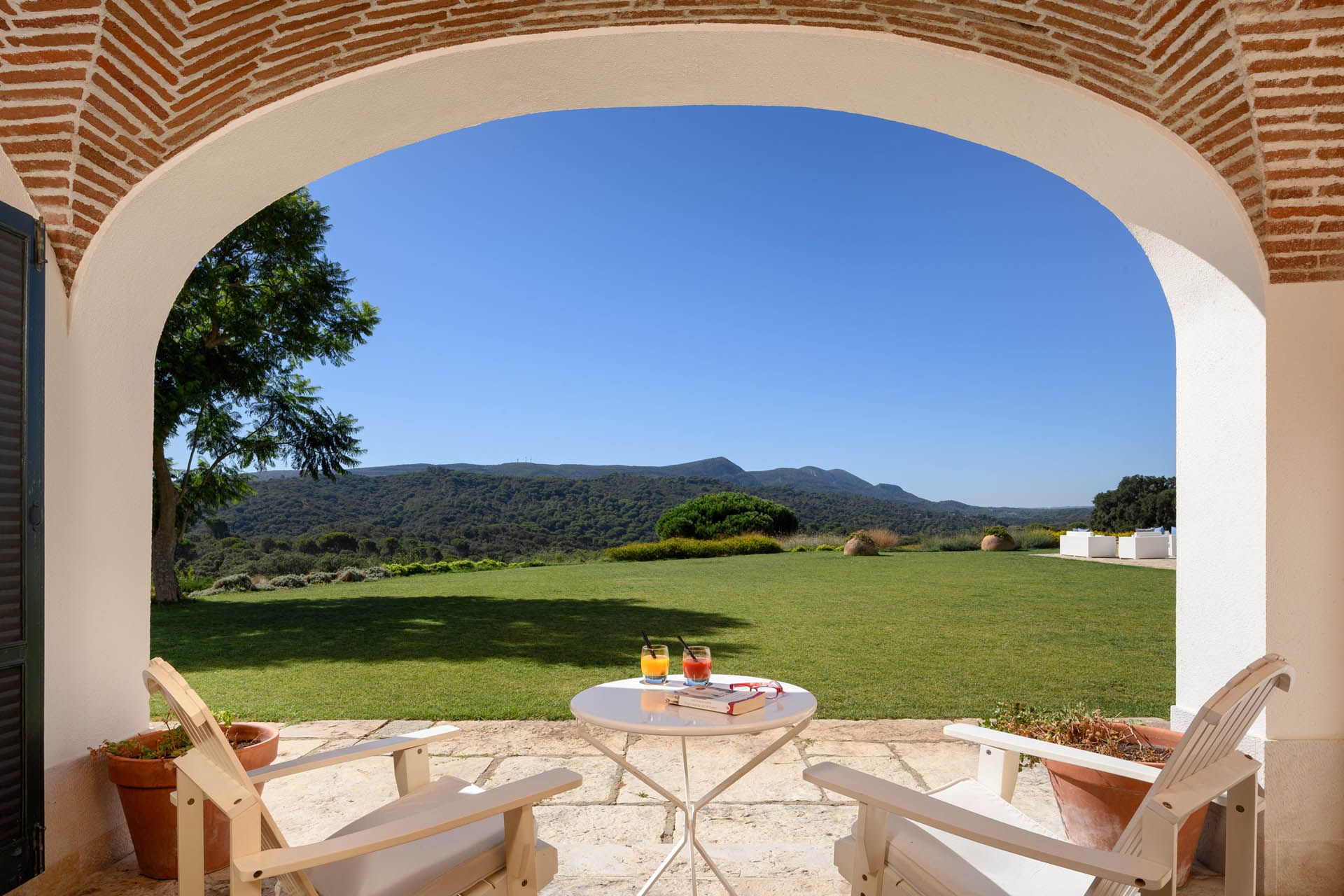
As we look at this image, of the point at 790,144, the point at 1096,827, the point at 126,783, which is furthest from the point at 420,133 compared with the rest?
the point at 790,144

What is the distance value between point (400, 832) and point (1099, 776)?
224 centimetres

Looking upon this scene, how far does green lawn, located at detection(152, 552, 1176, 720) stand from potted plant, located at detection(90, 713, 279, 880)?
2.25 meters

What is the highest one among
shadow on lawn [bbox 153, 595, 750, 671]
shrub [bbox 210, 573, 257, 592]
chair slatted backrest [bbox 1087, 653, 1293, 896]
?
chair slatted backrest [bbox 1087, 653, 1293, 896]

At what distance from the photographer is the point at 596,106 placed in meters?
3.19

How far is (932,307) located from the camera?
69.0ft

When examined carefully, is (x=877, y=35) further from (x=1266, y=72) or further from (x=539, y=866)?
(x=539, y=866)

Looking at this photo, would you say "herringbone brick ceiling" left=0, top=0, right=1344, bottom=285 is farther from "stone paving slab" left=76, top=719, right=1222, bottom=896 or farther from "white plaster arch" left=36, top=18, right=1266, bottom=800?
"stone paving slab" left=76, top=719, right=1222, bottom=896

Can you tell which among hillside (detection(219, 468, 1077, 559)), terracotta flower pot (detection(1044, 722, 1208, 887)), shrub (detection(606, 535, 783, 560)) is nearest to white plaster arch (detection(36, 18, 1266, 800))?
terracotta flower pot (detection(1044, 722, 1208, 887))

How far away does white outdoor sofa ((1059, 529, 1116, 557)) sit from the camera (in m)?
16.7

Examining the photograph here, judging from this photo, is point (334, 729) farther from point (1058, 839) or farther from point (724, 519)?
point (724, 519)

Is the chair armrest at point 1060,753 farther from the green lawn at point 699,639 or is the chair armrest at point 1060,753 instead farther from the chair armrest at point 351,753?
the green lawn at point 699,639

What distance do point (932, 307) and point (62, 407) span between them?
2082 centimetres

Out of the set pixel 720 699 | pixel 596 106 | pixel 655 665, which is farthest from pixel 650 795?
pixel 596 106

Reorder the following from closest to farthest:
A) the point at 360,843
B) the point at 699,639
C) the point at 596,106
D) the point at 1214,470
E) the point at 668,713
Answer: the point at 360,843, the point at 668,713, the point at 1214,470, the point at 596,106, the point at 699,639
